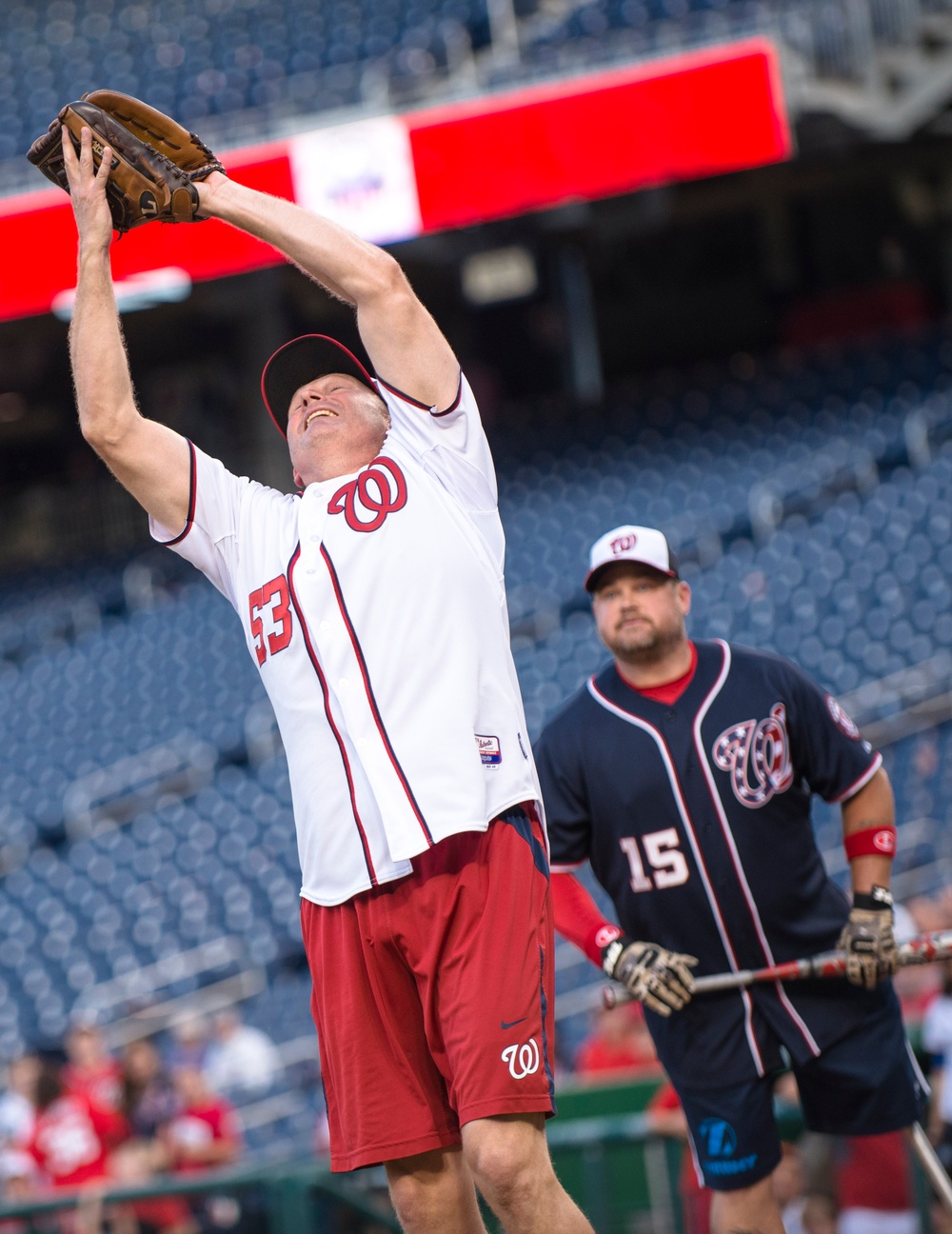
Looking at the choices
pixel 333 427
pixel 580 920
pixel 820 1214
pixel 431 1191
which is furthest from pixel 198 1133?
pixel 333 427

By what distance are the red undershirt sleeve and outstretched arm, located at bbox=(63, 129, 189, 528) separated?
1.51m

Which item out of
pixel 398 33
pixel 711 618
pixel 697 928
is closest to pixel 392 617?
pixel 697 928

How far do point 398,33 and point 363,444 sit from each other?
679 inches

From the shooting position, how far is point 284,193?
15648 millimetres

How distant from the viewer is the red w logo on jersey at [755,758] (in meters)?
3.95

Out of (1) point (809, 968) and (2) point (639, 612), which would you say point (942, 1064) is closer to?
(1) point (809, 968)

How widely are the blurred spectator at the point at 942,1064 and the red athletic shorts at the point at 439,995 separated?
3160mm

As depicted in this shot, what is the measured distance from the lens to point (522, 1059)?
2705 millimetres

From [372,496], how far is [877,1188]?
2909 mm

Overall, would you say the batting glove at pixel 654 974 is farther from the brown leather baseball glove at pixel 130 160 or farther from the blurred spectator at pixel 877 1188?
the brown leather baseball glove at pixel 130 160

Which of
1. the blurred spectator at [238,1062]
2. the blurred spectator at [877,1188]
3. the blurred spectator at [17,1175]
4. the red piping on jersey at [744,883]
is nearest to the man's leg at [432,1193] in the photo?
A: the red piping on jersey at [744,883]

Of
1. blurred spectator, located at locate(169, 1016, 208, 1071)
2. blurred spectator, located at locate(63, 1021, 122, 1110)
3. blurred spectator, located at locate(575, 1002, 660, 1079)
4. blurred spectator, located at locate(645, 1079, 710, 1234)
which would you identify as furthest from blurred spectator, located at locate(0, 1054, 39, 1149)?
blurred spectator, located at locate(645, 1079, 710, 1234)

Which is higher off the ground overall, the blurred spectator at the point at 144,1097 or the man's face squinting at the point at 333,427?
the man's face squinting at the point at 333,427

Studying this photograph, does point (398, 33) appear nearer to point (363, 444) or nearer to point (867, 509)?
point (867, 509)
